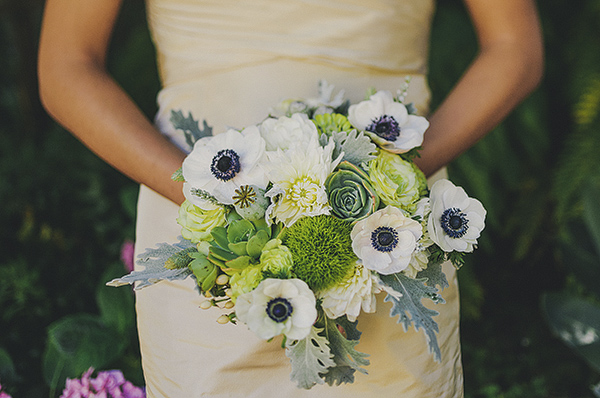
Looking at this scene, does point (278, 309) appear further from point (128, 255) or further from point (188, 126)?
point (128, 255)

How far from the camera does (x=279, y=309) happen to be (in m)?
0.69

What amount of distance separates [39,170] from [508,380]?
242 centimetres

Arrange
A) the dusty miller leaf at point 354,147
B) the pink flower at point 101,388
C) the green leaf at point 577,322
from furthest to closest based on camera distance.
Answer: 1. the green leaf at point 577,322
2. the pink flower at point 101,388
3. the dusty miller leaf at point 354,147

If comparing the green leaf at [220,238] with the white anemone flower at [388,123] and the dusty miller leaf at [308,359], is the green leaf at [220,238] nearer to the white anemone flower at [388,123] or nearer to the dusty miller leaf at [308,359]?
the dusty miller leaf at [308,359]

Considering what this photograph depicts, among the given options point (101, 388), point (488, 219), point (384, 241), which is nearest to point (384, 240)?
point (384, 241)

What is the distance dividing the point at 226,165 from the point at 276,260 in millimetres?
165

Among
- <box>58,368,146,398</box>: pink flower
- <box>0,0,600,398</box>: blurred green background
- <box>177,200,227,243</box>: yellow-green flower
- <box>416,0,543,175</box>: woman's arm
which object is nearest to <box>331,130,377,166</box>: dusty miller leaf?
<box>177,200,227,243</box>: yellow-green flower

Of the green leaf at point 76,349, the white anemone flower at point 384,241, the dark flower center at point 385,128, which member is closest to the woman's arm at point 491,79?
the dark flower center at point 385,128

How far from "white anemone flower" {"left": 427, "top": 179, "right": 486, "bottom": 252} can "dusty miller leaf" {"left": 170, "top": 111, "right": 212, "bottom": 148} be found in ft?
1.44

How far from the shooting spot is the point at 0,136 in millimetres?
2787

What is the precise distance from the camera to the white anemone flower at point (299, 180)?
74 cm

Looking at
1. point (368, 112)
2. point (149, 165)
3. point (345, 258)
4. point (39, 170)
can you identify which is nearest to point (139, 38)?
point (39, 170)

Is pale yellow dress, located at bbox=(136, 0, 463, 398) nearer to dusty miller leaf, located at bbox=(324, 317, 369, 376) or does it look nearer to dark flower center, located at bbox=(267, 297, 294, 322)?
dusty miller leaf, located at bbox=(324, 317, 369, 376)

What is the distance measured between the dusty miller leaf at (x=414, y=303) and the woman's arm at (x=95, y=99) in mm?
439
